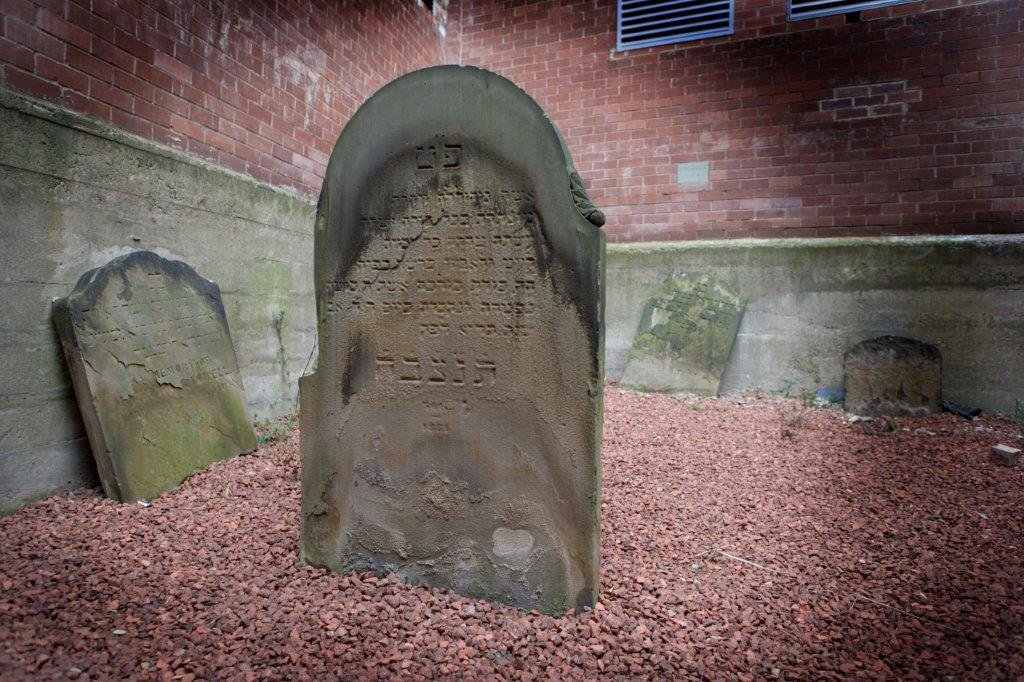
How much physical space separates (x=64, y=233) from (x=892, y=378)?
6066mm

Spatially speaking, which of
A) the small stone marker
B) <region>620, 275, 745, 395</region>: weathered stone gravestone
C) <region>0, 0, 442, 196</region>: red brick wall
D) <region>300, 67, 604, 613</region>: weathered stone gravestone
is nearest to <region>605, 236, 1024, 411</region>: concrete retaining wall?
<region>620, 275, 745, 395</region>: weathered stone gravestone

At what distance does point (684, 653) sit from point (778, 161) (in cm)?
529

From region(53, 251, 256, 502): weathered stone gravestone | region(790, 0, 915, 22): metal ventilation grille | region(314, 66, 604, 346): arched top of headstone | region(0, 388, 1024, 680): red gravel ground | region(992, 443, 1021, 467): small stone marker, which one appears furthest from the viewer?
region(790, 0, 915, 22): metal ventilation grille

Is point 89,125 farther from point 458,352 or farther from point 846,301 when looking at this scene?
point 846,301

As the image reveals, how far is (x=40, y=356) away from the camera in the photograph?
2.79m

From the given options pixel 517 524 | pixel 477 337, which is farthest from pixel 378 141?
pixel 517 524

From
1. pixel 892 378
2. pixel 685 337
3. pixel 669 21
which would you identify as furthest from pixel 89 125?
pixel 892 378

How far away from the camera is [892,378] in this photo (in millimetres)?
5008

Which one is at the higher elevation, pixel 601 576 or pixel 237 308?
pixel 237 308

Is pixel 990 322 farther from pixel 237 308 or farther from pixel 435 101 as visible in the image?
pixel 237 308

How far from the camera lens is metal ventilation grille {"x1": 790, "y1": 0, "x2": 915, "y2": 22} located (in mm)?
5504

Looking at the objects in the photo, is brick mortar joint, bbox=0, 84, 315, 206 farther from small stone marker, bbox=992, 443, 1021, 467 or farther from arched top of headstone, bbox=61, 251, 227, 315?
small stone marker, bbox=992, 443, 1021, 467

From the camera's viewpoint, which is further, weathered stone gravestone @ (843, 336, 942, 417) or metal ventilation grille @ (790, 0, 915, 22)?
metal ventilation grille @ (790, 0, 915, 22)

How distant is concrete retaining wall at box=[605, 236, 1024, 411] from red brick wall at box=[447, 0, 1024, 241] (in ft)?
0.95
